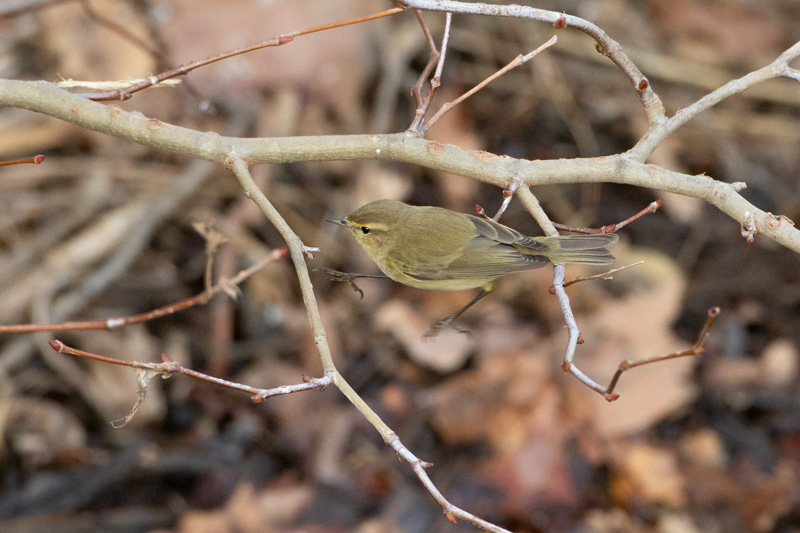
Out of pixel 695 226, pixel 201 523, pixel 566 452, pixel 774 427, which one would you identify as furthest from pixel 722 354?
pixel 201 523

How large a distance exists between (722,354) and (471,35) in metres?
3.29

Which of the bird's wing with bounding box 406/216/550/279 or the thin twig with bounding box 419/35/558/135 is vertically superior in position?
the thin twig with bounding box 419/35/558/135

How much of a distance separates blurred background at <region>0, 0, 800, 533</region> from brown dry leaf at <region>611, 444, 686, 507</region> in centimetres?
2

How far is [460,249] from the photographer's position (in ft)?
10.0

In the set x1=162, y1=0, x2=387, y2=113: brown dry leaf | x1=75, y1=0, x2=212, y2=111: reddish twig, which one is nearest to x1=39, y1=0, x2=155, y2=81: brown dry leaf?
x1=162, y1=0, x2=387, y2=113: brown dry leaf

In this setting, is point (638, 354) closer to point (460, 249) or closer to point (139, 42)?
point (460, 249)

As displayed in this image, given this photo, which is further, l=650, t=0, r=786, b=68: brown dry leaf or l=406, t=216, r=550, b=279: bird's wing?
l=650, t=0, r=786, b=68: brown dry leaf

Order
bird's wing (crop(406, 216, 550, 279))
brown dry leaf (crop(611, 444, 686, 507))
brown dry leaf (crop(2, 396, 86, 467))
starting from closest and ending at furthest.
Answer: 1. bird's wing (crop(406, 216, 550, 279))
2. brown dry leaf (crop(2, 396, 86, 467))
3. brown dry leaf (crop(611, 444, 686, 507))

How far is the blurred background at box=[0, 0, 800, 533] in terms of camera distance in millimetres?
4391

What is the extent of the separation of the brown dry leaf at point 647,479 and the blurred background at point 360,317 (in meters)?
0.02

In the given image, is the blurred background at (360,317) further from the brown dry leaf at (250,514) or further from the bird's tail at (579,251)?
the bird's tail at (579,251)

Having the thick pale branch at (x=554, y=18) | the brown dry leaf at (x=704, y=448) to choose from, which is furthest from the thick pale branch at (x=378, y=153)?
the brown dry leaf at (x=704, y=448)

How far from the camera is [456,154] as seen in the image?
87.3 inches

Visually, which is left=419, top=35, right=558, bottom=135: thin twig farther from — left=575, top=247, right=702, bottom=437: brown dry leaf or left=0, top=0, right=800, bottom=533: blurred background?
left=575, top=247, right=702, bottom=437: brown dry leaf
